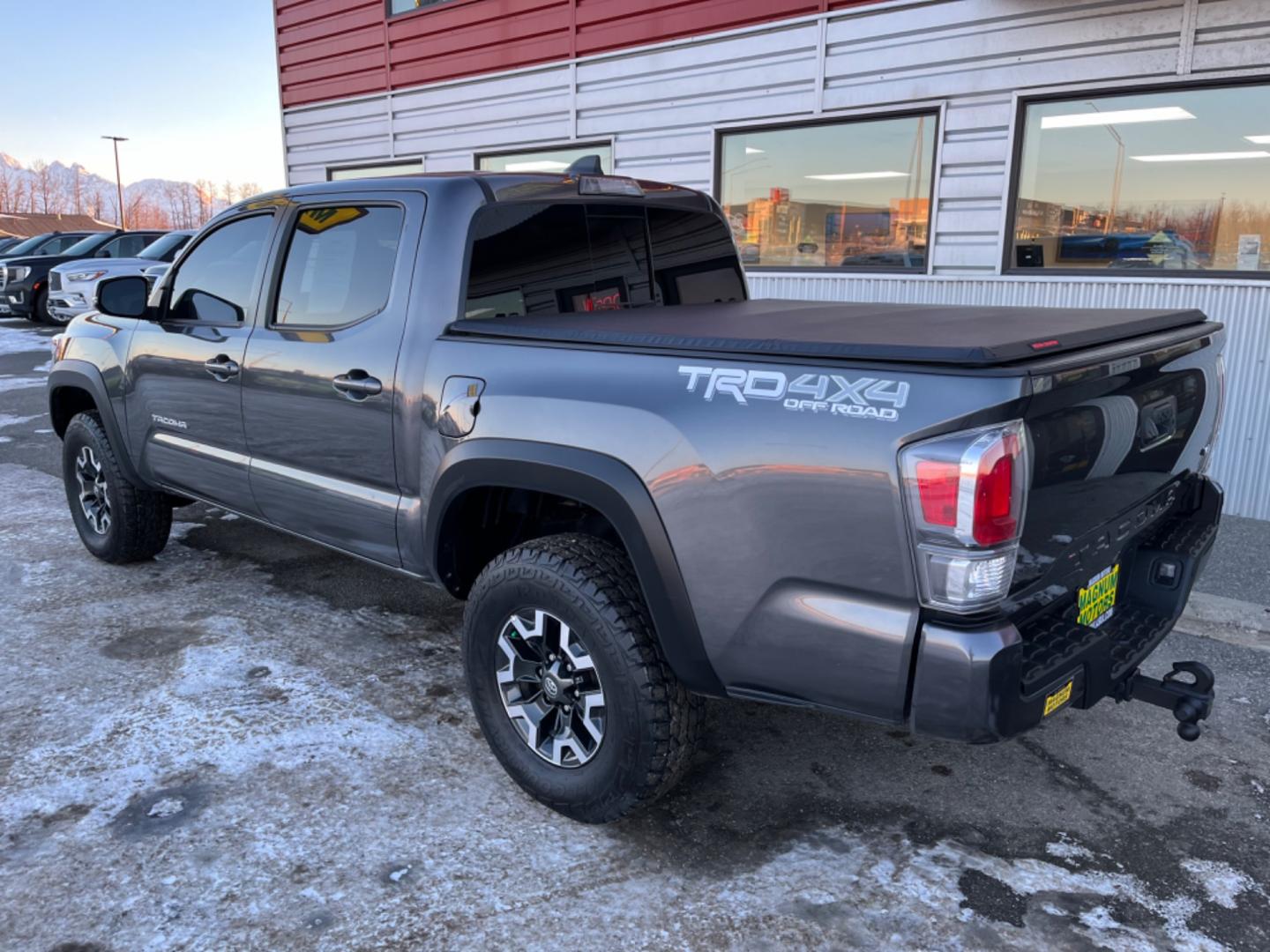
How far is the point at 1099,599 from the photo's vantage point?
2553 millimetres

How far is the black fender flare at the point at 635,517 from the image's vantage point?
240 cm

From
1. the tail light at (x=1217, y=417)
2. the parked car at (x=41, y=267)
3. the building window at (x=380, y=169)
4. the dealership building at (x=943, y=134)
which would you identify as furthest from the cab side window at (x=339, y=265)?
the parked car at (x=41, y=267)

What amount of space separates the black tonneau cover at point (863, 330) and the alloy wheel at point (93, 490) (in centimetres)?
291

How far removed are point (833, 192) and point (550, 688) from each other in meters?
5.71

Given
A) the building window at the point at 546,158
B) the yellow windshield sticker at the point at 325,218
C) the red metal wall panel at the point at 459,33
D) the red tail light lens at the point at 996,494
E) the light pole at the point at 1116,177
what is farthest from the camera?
the building window at the point at 546,158

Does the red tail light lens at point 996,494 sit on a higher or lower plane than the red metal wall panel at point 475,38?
lower

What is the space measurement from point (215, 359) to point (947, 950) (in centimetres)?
334

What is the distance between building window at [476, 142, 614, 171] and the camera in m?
8.78

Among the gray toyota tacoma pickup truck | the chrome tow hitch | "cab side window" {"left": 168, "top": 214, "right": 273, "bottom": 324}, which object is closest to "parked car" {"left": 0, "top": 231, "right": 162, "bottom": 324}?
"cab side window" {"left": 168, "top": 214, "right": 273, "bottom": 324}

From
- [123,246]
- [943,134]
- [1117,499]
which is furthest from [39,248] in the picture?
[1117,499]

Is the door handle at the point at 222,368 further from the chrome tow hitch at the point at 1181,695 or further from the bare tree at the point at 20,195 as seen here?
the bare tree at the point at 20,195

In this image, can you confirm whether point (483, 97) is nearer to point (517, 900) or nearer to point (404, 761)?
point (404, 761)

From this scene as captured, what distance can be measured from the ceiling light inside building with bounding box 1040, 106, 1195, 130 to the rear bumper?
408 cm

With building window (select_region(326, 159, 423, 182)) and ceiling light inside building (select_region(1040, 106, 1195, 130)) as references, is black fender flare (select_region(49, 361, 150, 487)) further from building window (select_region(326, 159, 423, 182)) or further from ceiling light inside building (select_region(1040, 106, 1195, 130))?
building window (select_region(326, 159, 423, 182))
